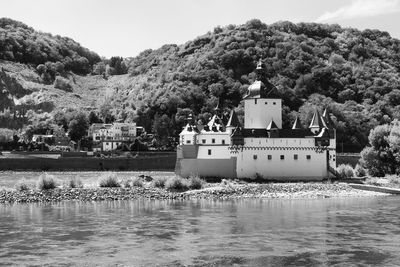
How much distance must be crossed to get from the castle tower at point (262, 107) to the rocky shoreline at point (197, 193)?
34.6 feet

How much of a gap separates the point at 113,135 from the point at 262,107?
55854mm

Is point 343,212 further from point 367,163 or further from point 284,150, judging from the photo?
point 367,163

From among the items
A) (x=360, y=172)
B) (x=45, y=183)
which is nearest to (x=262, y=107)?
(x=360, y=172)

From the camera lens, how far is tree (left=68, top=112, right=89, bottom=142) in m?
123

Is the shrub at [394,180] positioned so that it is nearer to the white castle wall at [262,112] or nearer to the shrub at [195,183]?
the white castle wall at [262,112]

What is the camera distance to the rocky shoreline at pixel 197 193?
174 ft

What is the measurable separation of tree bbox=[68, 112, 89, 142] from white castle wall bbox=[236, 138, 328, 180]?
6346 centimetres

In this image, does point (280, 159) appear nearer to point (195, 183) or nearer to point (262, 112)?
point (262, 112)

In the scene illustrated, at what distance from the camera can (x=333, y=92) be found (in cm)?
12750

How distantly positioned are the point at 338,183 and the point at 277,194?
320 inches

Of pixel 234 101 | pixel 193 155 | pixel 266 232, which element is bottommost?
pixel 266 232

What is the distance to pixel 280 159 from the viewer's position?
6512 cm

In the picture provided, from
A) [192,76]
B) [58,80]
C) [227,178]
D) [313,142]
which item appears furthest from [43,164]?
[58,80]

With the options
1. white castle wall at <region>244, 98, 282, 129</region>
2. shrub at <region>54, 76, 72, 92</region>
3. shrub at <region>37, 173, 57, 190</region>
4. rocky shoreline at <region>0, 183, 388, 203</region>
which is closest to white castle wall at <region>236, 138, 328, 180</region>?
white castle wall at <region>244, 98, 282, 129</region>
